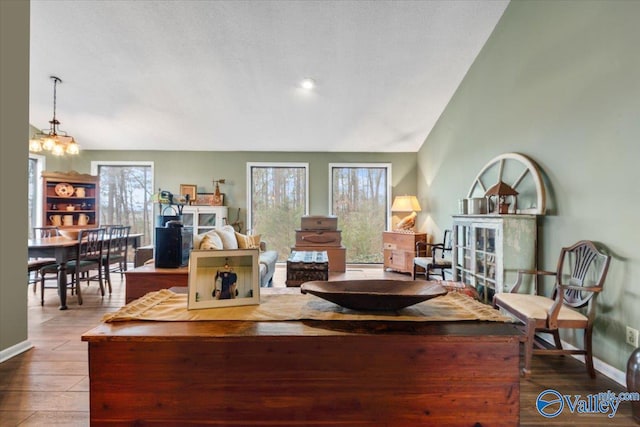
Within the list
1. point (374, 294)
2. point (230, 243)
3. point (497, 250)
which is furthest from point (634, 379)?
point (230, 243)

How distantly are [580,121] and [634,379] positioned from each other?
1.81 metres

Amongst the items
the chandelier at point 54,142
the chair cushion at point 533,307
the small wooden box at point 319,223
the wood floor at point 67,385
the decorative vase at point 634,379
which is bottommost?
the wood floor at point 67,385

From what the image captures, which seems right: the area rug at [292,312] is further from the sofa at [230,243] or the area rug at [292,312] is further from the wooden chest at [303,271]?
the wooden chest at [303,271]

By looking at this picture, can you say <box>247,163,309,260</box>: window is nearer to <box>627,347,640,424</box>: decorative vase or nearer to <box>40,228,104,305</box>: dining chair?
<box>40,228,104,305</box>: dining chair

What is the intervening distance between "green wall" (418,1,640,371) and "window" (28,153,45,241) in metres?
7.26

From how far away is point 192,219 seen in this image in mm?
5730

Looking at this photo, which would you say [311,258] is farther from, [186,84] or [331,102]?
[186,84]

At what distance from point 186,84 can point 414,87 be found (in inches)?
127

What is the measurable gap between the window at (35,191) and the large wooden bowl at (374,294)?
20.8ft

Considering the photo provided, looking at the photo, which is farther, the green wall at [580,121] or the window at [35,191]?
the window at [35,191]

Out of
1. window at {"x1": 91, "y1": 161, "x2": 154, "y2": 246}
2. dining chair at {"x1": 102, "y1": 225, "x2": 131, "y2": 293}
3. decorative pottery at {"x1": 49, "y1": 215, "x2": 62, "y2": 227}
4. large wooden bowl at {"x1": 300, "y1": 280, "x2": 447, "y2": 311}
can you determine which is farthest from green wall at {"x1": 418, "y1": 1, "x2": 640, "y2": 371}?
decorative pottery at {"x1": 49, "y1": 215, "x2": 62, "y2": 227}

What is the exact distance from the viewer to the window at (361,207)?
618 centimetres

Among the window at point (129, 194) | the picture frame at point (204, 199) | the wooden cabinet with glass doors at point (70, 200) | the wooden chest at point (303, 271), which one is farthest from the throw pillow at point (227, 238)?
the wooden cabinet with glass doors at point (70, 200)

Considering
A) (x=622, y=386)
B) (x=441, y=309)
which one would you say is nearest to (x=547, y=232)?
(x=622, y=386)
